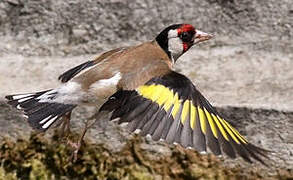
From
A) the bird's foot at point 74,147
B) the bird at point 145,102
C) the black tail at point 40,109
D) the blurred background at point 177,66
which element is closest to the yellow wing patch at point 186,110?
the bird at point 145,102

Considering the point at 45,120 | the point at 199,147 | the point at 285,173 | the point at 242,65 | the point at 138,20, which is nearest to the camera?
the point at 199,147

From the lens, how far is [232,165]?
12.4 ft

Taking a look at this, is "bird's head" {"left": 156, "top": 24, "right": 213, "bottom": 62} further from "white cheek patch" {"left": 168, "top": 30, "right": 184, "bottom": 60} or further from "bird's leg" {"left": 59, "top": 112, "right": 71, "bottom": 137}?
"bird's leg" {"left": 59, "top": 112, "right": 71, "bottom": 137}

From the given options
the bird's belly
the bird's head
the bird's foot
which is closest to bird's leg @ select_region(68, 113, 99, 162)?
the bird's foot

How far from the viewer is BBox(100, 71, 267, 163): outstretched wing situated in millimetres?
3074

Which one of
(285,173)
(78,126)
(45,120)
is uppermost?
(45,120)

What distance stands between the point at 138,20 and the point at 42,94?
1.44 meters

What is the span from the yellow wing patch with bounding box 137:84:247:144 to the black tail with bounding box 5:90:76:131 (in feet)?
1.21

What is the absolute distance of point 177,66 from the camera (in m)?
4.53

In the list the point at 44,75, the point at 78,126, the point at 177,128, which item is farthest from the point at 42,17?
the point at 177,128

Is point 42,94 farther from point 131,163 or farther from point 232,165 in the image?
point 232,165

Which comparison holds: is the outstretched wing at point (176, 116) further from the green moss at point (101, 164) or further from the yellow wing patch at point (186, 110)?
the green moss at point (101, 164)

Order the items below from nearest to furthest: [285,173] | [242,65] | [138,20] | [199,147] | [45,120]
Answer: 1. [199,147]
2. [45,120]
3. [285,173]
4. [242,65]
5. [138,20]

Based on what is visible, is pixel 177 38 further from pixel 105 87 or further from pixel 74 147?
pixel 74 147
